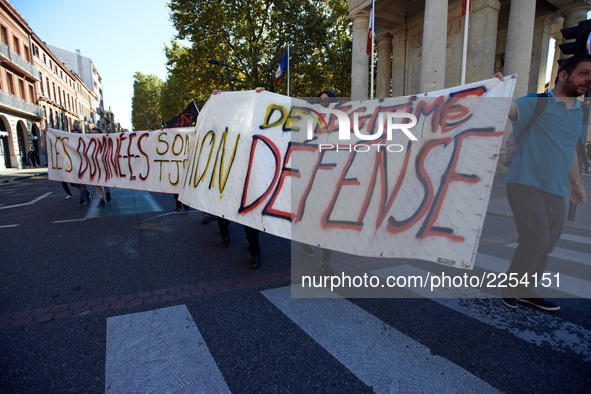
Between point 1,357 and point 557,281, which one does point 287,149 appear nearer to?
point 1,357

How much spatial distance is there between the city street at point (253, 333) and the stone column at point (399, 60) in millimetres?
16934

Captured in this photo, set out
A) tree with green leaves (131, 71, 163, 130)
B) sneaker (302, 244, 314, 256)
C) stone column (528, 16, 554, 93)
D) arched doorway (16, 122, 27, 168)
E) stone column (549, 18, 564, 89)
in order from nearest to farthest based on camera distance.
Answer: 1. sneaker (302, 244, 314, 256)
2. stone column (528, 16, 554, 93)
3. stone column (549, 18, 564, 89)
4. arched doorway (16, 122, 27, 168)
5. tree with green leaves (131, 71, 163, 130)

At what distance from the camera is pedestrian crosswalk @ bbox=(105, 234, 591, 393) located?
1.98 m

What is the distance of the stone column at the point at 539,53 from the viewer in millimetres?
16766

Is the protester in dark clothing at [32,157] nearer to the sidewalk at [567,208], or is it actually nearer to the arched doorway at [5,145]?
the arched doorway at [5,145]

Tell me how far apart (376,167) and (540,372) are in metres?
1.82

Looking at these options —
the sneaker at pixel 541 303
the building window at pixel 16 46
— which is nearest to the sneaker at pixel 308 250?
the sneaker at pixel 541 303

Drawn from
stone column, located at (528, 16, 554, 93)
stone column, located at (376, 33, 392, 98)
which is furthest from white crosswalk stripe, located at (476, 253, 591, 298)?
stone column, located at (376, 33, 392, 98)

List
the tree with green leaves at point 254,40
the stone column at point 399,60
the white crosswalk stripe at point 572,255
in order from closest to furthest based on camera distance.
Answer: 1. the white crosswalk stripe at point 572,255
2. the stone column at point 399,60
3. the tree with green leaves at point 254,40

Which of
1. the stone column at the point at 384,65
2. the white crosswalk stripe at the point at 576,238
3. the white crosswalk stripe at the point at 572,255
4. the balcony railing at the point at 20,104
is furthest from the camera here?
the balcony railing at the point at 20,104

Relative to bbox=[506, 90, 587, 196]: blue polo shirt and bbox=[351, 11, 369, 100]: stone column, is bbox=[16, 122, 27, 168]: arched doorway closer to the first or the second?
bbox=[351, 11, 369, 100]: stone column

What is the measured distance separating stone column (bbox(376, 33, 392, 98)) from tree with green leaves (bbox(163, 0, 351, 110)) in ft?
14.6

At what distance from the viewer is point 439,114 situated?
2.66 metres

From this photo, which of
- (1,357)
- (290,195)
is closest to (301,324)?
(290,195)
